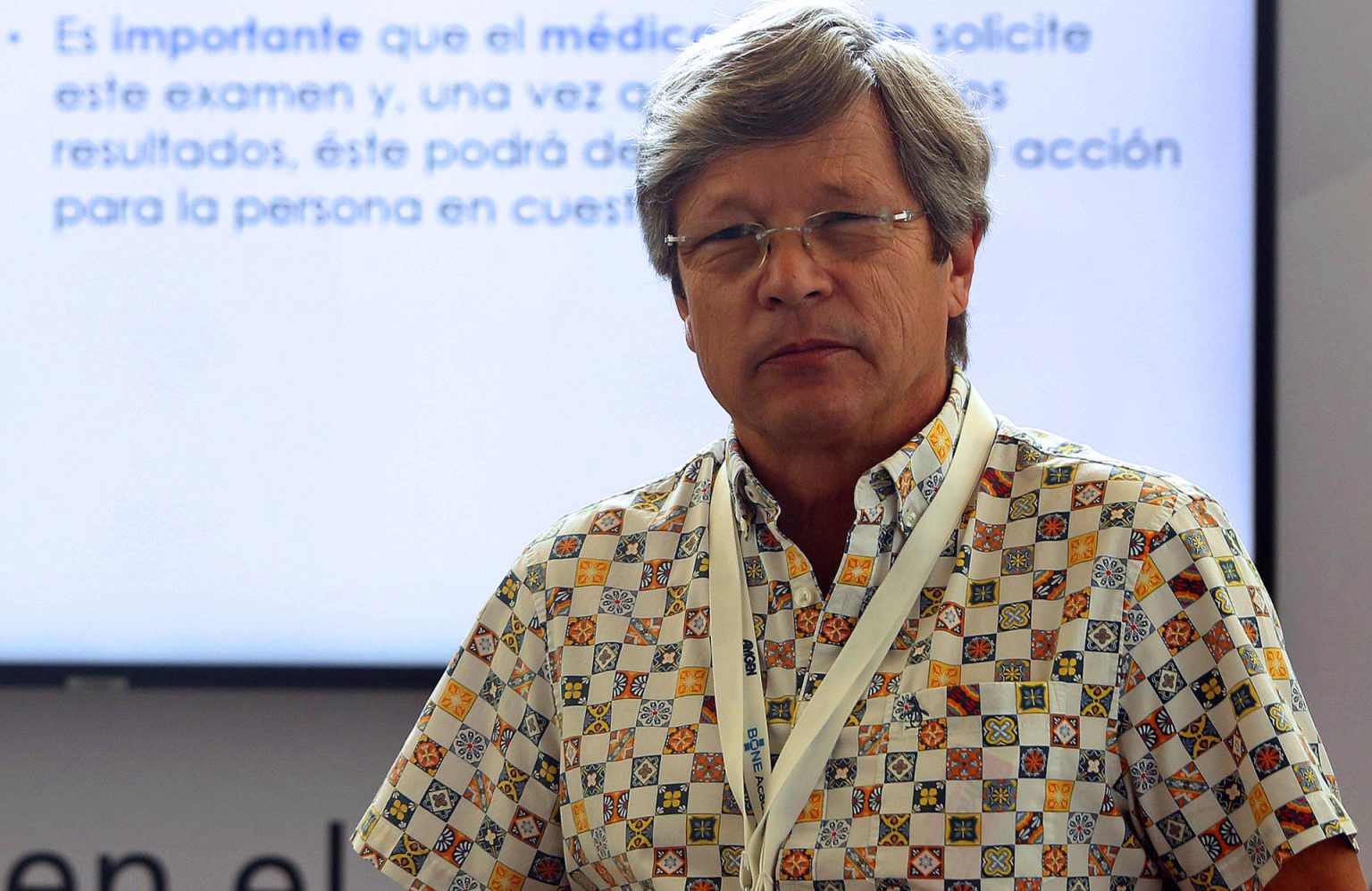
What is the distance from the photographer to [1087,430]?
220 centimetres

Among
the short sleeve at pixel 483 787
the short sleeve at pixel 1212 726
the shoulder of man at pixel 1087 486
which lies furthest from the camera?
the short sleeve at pixel 483 787

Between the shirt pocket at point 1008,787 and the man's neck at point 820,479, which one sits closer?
the shirt pocket at point 1008,787

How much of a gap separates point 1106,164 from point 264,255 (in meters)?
1.45

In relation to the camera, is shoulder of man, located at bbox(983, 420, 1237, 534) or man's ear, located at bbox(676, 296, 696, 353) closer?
shoulder of man, located at bbox(983, 420, 1237, 534)

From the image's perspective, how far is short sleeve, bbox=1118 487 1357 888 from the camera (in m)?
1.13

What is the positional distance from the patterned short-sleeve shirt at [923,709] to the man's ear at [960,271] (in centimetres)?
8

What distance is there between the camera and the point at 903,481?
1.33 m

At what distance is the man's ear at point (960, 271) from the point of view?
1.42 metres

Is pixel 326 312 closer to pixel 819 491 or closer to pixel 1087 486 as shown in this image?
pixel 819 491

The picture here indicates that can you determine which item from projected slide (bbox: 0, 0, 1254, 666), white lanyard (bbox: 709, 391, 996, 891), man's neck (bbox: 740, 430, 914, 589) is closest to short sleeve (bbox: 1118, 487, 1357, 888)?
white lanyard (bbox: 709, 391, 996, 891)

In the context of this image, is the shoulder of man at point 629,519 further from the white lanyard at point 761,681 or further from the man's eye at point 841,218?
the man's eye at point 841,218

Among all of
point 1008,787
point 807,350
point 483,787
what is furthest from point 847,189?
point 483,787

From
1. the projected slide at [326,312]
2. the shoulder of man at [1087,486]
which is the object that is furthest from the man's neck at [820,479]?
the projected slide at [326,312]

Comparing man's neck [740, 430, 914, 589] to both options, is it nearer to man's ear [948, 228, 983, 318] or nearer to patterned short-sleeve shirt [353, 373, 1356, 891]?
patterned short-sleeve shirt [353, 373, 1356, 891]
